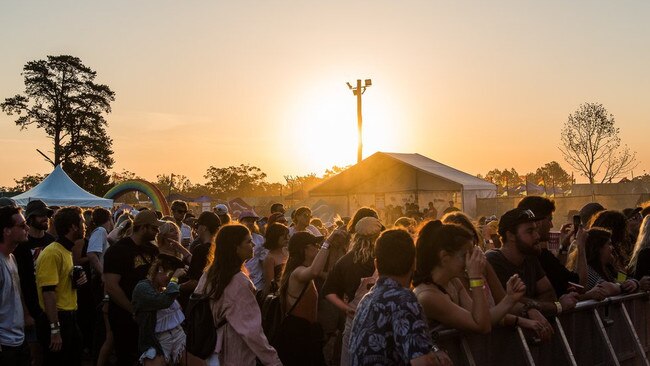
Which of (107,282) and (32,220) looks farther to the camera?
(32,220)

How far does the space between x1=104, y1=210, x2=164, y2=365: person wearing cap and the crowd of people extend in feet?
0.05

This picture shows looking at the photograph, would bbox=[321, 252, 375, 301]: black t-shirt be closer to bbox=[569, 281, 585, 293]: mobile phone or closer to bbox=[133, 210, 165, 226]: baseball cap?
bbox=[569, 281, 585, 293]: mobile phone

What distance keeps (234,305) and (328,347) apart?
180 cm

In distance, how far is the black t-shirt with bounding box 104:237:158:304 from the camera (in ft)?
23.6

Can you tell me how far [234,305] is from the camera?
18.3 ft

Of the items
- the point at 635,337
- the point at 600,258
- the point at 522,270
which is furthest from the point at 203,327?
the point at 635,337

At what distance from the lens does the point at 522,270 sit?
17.7ft

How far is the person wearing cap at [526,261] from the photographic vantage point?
5.26 m

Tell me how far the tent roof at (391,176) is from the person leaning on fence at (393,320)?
23620 millimetres

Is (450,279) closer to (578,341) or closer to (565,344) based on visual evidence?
(565,344)

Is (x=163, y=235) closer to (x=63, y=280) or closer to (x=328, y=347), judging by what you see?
(x=63, y=280)

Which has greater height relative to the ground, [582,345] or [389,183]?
[389,183]

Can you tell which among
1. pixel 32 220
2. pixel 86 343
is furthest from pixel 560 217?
pixel 32 220

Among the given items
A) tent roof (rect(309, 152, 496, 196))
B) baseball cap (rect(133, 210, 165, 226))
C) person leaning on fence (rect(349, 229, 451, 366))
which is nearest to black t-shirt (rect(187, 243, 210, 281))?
baseball cap (rect(133, 210, 165, 226))
